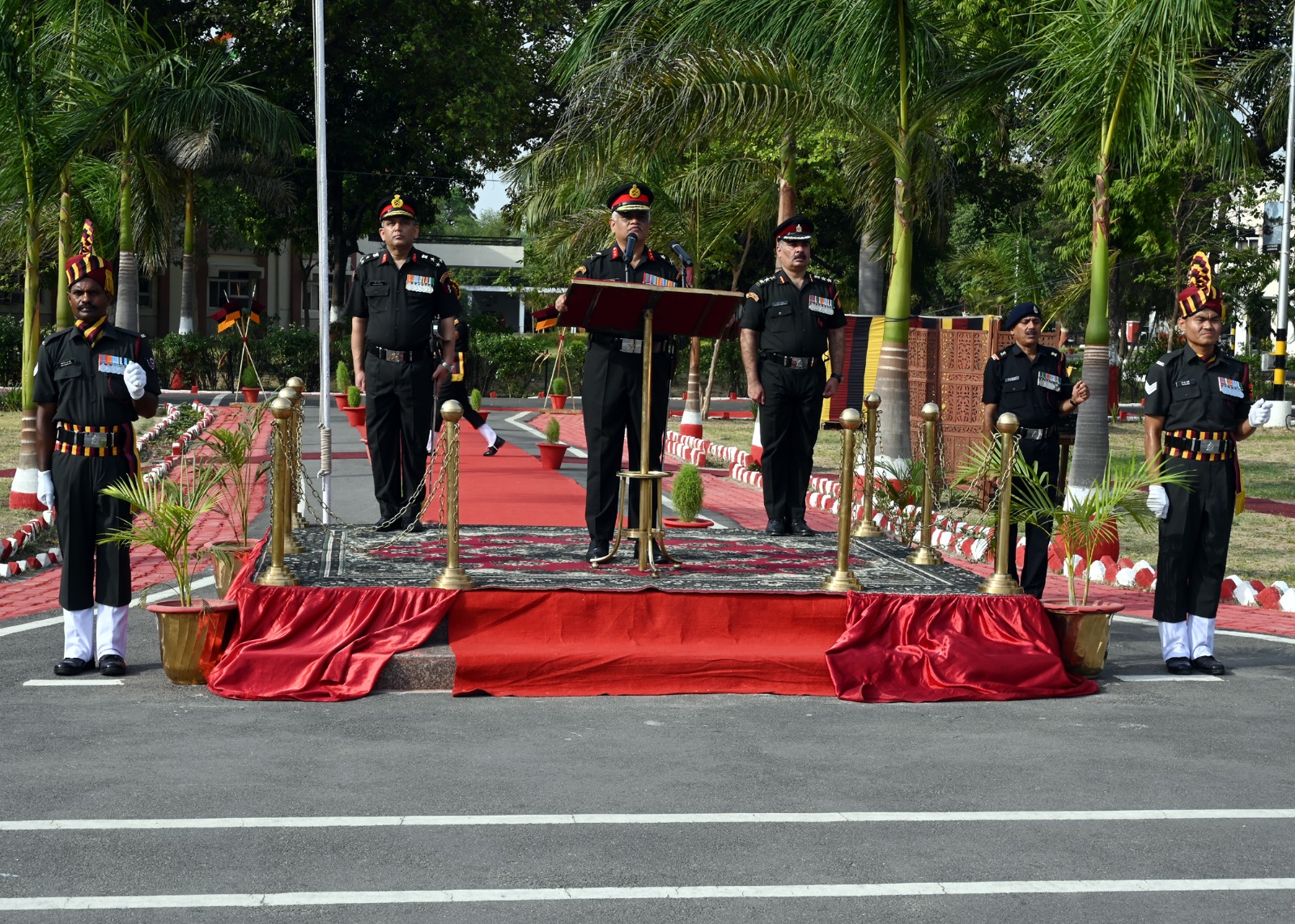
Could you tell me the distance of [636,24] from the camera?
14.8 meters

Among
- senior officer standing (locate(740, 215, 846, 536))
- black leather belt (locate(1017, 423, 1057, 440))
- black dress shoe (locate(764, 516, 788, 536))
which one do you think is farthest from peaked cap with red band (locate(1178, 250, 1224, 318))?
black dress shoe (locate(764, 516, 788, 536))

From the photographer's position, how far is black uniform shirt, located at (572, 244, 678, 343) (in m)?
8.57

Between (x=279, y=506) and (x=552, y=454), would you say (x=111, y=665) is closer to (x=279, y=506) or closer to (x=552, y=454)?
(x=279, y=506)

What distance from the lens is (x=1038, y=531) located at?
8828 mm

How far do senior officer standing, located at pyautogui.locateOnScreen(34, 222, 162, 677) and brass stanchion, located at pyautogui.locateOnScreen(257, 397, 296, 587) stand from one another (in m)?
0.64

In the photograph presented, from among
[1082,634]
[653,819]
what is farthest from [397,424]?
[653,819]

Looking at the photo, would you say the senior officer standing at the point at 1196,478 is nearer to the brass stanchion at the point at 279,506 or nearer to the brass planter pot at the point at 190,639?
the brass stanchion at the point at 279,506

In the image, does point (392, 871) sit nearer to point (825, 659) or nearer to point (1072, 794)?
point (1072, 794)

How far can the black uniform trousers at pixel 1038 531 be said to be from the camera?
8.88 meters

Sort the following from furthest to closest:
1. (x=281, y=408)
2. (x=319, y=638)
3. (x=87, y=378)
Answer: (x=281, y=408), (x=87, y=378), (x=319, y=638)

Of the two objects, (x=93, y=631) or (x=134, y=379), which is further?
(x=93, y=631)

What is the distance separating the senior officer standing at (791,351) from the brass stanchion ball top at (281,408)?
10.8 ft

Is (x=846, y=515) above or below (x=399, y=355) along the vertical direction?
below

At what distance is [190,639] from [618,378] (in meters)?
2.88
